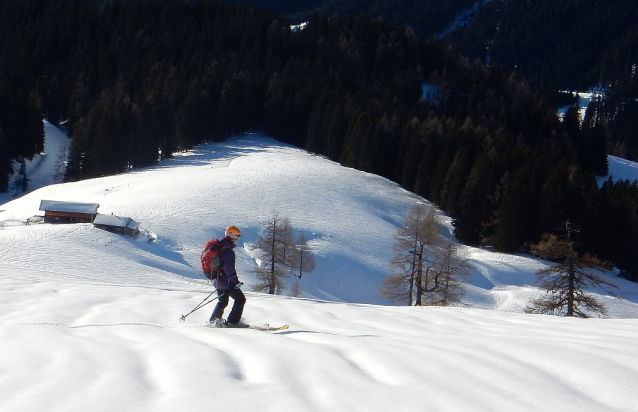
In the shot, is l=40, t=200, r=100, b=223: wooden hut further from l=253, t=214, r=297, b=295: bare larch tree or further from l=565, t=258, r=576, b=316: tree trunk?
l=565, t=258, r=576, b=316: tree trunk

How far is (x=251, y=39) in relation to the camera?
112 m

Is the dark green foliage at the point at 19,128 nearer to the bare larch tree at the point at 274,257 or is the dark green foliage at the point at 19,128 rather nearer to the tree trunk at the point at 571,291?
the bare larch tree at the point at 274,257

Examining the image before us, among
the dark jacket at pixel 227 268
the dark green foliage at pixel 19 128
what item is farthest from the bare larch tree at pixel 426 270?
the dark green foliage at pixel 19 128

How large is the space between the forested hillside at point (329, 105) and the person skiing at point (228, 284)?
41.9m

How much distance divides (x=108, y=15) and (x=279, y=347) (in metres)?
135

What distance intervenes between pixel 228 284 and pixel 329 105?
7382 cm

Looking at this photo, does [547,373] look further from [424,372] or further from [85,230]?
[85,230]

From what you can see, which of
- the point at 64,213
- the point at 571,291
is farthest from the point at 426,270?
the point at 64,213

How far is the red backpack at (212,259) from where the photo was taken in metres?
8.21

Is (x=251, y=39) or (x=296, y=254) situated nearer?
(x=296, y=254)

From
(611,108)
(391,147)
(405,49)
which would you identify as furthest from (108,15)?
(611,108)

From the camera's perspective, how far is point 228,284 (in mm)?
8398

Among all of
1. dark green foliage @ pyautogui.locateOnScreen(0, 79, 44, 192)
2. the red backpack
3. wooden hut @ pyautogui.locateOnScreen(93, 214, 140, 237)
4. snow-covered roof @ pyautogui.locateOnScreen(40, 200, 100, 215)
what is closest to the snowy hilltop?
the red backpack

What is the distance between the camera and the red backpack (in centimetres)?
821
